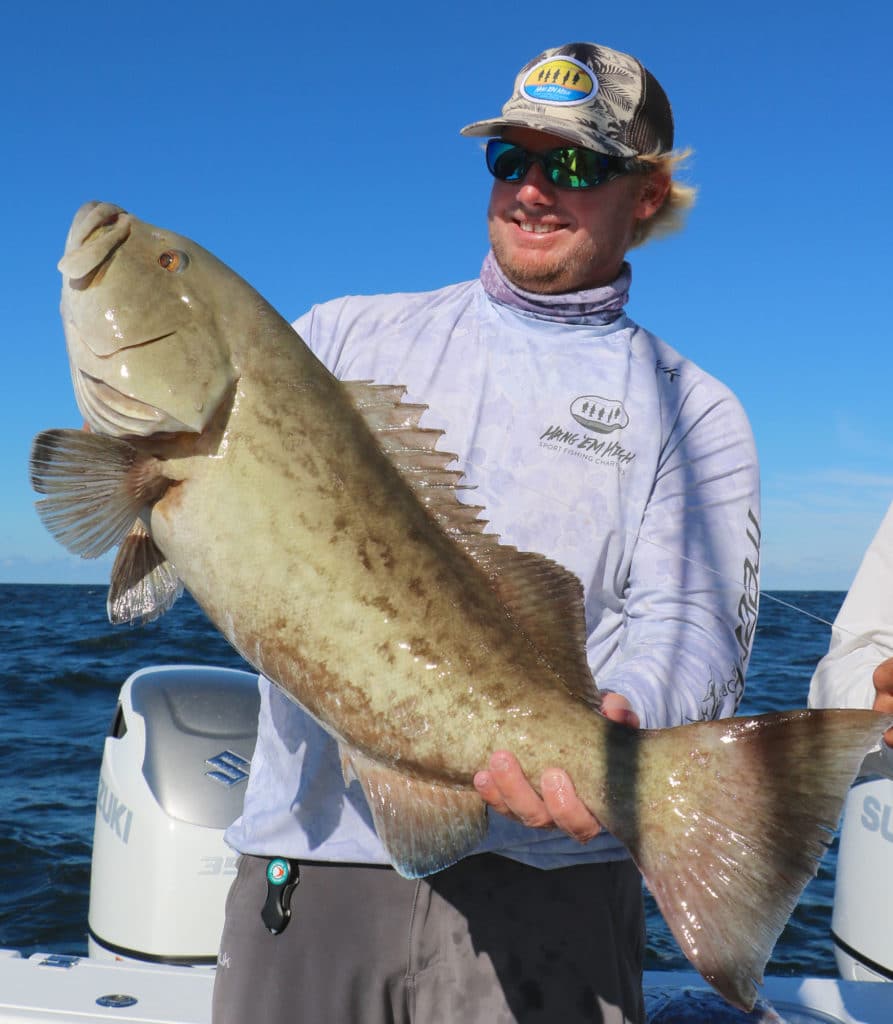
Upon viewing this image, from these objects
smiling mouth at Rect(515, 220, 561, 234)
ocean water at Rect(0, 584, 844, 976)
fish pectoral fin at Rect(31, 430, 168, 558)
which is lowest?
ocean water at Rect(0, 584, 844, 976)

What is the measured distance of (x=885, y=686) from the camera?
8.91 feet

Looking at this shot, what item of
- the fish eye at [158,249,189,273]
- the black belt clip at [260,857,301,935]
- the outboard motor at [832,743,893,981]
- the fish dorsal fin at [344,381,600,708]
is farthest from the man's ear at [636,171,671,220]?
the outboard motor at [832,743,893,981]

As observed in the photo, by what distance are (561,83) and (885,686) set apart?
2010 millimetres

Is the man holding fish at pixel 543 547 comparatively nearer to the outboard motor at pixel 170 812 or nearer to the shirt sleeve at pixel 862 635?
the shirt sleeve at pixel 862 635

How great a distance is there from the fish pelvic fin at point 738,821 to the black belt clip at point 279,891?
101 cm

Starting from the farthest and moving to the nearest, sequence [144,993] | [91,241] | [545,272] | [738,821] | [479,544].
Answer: [144,993]
[545,272]
[479,544]
[91,241]
[738,821]

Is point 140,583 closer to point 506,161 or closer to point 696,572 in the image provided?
point 696,572

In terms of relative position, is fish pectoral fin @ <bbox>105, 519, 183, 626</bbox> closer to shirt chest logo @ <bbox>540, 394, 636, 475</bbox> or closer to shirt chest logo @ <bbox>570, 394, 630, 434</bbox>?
shirt chest logo @ <bbox>540, 394, 636, 475</bbox>

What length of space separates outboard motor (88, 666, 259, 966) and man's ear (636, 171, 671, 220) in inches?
132

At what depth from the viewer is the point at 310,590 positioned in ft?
6.97

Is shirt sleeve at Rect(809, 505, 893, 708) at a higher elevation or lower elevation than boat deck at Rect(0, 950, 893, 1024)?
higher

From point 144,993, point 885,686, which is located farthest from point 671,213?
point 144,993

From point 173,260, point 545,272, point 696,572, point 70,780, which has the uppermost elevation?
point 545,272

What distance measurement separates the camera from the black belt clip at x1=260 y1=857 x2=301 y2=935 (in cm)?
267
